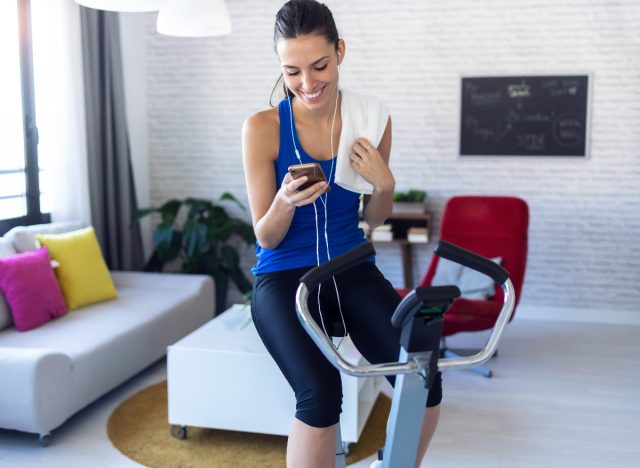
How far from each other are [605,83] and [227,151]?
2.65 m

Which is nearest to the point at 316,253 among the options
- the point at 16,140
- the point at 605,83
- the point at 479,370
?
the point at 479,370

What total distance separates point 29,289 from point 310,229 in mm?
2041

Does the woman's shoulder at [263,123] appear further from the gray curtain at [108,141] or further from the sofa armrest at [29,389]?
the gray curtain at [108,141]

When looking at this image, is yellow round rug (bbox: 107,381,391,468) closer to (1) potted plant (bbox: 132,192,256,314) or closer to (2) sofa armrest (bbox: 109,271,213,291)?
(2) sofa armrest (bbox: 109,271,213,291)

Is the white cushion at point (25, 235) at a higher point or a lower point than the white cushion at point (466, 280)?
higher

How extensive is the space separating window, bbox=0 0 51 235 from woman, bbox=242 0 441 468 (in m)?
2.72

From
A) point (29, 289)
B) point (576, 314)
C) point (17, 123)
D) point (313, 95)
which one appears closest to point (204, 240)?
point (17, 123)

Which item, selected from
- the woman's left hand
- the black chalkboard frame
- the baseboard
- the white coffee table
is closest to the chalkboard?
the black chalkboard frame

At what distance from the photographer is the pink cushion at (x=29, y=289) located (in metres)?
3.19

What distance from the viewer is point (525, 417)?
3.05 m

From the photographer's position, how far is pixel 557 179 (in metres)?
4.66

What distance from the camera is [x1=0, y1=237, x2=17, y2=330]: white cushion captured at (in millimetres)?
3207

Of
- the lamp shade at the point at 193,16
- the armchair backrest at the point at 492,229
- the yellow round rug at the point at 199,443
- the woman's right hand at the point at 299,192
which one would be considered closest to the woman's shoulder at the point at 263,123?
the woman's right hand at the point at 299,192

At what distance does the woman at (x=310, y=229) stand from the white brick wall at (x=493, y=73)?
311 cm
